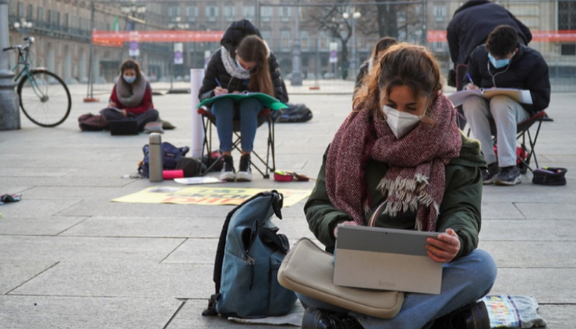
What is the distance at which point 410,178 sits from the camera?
2.58 metres

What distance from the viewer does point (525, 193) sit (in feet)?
19.5

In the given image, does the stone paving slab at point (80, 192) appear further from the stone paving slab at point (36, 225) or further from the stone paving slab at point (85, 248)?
the stone paving slab at point (85, 248)

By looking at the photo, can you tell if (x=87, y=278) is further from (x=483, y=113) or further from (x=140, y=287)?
(x=483, y=113)

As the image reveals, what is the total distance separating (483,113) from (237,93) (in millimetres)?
1913

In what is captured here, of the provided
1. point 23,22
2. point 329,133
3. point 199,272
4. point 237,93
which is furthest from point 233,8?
point 23,22

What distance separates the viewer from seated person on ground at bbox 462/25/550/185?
6.36 m

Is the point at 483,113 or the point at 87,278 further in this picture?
the point at 483,113

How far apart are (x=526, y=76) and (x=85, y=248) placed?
3.82 metres

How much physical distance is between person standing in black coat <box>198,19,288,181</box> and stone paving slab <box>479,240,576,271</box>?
2.88 meters

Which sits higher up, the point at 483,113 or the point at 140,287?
the point at 483,113

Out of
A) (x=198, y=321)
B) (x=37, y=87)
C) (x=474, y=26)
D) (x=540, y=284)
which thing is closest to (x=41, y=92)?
(x=37, y=87)

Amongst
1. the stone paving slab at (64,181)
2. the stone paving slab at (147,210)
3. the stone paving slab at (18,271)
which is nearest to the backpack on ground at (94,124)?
the stone paving slab at (64,181)

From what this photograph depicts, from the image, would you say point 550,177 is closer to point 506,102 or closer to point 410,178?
point 506,102

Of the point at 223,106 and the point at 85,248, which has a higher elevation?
the point at 223,106
